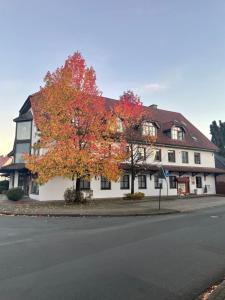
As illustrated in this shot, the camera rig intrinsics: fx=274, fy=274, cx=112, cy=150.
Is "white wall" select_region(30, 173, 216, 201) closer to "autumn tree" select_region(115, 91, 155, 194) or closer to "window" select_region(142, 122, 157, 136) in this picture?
"autumn tree" select_region(115, 91, 155, 194)

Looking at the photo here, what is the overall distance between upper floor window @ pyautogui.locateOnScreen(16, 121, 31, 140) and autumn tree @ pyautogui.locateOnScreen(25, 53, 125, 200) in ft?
27.1

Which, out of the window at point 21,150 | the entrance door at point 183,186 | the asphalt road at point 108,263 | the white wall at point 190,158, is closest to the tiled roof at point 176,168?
the white wall at point 190,158

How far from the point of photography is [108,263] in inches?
269

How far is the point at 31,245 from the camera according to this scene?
8.72 metres

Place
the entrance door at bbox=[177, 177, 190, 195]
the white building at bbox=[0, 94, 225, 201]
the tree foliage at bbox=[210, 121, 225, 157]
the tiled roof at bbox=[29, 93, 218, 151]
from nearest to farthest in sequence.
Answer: the white building at bbox=[0, 94, 225, 201], the entrance door at bbox=[177, 177, 190, 195], the tiled roof at bbox=[29, 93, 218, 151], the tree foliage at bbox=[210, 121, 225, 157]

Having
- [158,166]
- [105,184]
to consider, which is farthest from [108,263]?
[158,166]

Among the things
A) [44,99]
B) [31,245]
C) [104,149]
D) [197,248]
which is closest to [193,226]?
[197,248]

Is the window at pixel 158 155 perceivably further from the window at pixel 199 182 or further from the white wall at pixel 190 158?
the window at pixel 199 182

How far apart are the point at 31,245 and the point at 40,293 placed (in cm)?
398

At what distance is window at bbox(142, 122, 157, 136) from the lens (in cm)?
3288

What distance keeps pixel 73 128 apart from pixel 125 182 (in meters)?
11.9

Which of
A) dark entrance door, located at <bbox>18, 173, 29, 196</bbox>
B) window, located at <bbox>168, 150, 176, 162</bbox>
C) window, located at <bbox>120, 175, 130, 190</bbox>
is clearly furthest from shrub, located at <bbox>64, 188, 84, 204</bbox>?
window, located at <bbox>168, 150, 176, 162</bbox>

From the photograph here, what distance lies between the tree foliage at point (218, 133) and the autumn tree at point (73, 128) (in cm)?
4517

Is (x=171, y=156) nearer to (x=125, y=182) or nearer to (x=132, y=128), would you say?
(x=125, y=182)
